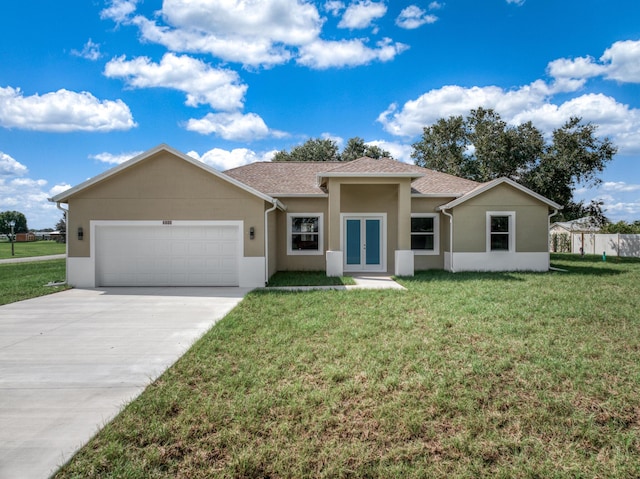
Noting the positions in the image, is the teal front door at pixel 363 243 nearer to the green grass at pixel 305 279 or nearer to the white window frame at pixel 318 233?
the white window frame at pixel 318 233

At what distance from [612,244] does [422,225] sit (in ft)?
60.7

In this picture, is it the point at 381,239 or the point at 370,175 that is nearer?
the point at 370,175

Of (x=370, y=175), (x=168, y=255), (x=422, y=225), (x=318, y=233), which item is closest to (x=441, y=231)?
(x=422, y=225)

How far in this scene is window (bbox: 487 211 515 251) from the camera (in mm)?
15086

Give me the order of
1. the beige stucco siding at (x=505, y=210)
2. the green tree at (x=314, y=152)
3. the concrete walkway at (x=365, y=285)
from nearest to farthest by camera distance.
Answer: the concrete walkway at (x=365, y=285) < the beige stucco siding at (x=505, y=210) < the green tree at (x=314, y=152)

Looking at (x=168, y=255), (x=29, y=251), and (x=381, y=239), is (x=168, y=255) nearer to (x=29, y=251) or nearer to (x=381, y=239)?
(x=381, y=239)

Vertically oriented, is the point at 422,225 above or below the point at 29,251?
above

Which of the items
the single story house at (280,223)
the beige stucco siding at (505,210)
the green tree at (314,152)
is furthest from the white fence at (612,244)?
the green tree at (314,152)

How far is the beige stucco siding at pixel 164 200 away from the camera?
11992 mm

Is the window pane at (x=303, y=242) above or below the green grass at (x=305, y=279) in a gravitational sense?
above

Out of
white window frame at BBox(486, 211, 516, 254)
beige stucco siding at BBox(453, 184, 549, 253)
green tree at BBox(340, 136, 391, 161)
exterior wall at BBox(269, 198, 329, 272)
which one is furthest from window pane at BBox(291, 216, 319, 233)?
green tree at BBox(340, 136, 391, 161)

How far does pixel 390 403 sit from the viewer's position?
154 inches

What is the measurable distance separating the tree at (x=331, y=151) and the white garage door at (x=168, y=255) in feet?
84.5

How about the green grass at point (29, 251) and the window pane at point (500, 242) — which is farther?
the green grass at point (29, 251)
